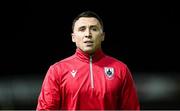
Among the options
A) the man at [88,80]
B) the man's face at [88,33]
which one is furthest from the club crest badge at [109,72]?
the man's face at [88,33]

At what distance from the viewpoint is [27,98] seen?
20.5ft

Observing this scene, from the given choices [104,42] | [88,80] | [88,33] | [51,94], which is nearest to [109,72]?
[88,80]

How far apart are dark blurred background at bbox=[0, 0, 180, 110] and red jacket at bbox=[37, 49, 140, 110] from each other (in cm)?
309

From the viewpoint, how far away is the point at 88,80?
3.57m

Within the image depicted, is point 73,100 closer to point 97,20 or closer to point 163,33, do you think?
point 97,20

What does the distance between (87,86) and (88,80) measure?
2.0 inches

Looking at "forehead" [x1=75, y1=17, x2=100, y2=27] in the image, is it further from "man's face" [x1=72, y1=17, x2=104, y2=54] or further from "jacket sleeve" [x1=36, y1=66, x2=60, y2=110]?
"jacket sleeve" [x1=36, y1=66, x2=60, y2=110]

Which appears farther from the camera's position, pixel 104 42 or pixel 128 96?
pixel 104 42

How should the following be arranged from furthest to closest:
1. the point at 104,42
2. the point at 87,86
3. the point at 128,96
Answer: the point at 104,42, the point at 128,96, the point at 87,86

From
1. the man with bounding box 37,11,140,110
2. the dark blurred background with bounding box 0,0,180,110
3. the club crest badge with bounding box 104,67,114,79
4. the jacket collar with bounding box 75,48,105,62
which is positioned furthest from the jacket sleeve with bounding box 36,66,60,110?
the dark blurred background with bounding box 0,0,180,110

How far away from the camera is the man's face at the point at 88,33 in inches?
143

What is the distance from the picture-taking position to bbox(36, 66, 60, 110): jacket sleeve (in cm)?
353

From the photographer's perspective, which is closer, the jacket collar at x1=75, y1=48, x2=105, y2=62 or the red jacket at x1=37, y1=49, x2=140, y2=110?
the red jacket at x1=37, y1=49, x2=140, y2=110

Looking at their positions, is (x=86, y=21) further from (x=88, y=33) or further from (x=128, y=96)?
(x=128, y=96)
